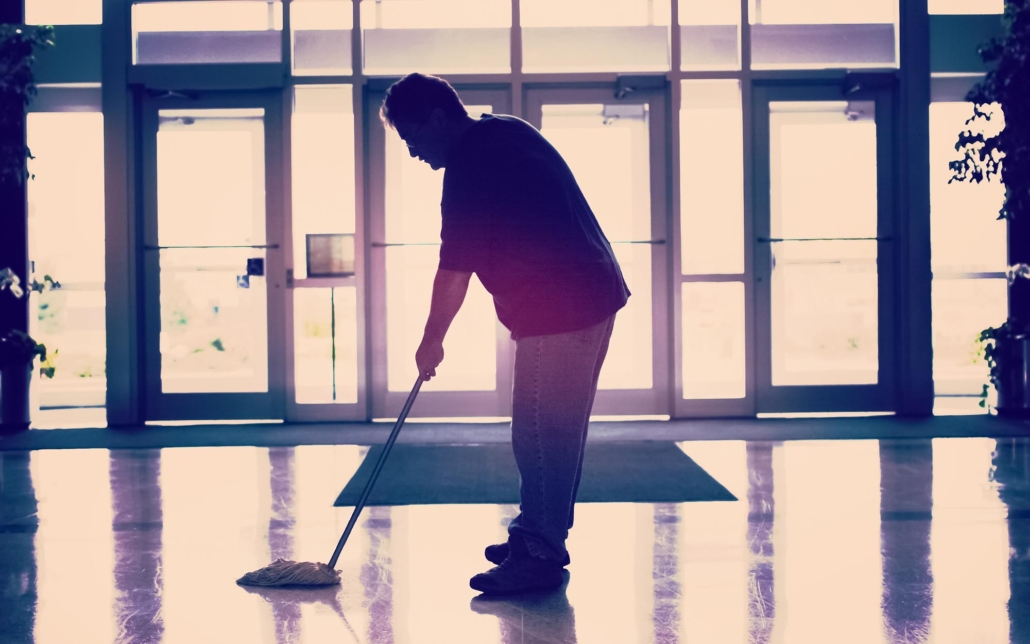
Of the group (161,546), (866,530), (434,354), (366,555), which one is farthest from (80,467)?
(866,530)

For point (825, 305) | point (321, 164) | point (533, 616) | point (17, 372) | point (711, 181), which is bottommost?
point (533, 616)

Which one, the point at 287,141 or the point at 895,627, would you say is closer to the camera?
the point at 895,627

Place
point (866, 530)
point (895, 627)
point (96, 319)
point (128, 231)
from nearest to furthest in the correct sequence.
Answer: point (895, 627)
point (866, 530)
point (128, 231)
point (96, 319)

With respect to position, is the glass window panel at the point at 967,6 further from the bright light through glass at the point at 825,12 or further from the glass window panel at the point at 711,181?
the glass window panel at the point at 711,181

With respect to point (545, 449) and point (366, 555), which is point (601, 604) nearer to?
point (545, 449)

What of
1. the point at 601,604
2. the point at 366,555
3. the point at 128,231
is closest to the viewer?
the point at 601,604

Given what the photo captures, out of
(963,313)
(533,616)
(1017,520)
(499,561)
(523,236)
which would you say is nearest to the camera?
(533,616)

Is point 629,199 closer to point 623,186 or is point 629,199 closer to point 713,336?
point 623,186

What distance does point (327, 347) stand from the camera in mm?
6371

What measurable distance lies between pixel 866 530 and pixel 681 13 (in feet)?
13.3

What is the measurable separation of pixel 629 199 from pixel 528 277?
405cm

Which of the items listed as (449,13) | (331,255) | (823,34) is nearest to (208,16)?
(449,13)

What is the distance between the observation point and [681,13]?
248 inches

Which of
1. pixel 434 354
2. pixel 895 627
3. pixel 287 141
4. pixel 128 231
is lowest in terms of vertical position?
pixel 895 627
